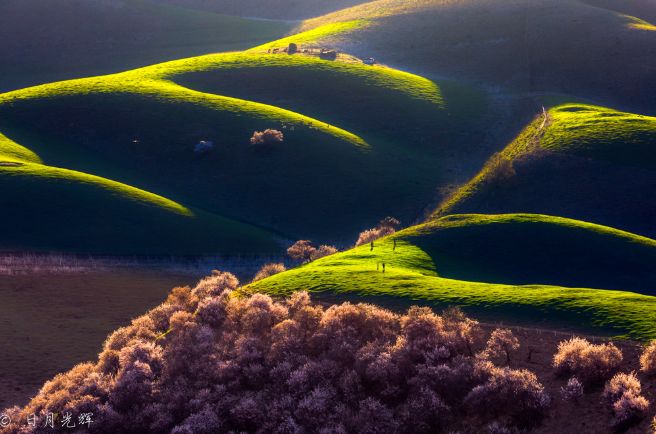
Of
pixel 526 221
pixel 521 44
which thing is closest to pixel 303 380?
pixel 526 221

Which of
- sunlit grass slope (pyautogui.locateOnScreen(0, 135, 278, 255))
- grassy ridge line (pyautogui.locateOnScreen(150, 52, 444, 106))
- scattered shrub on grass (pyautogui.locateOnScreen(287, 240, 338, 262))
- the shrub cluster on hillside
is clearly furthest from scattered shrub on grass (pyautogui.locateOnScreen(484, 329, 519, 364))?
grassy ridge line (pyautogui.locateOnScreen(150, 52, 444, 106))

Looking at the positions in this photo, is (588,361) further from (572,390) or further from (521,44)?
(521,44)

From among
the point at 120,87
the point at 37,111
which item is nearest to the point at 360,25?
the point at 120,87

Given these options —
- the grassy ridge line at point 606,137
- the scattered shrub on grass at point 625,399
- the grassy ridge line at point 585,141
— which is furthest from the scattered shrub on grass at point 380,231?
the scattered shrub on grass at point 625,399

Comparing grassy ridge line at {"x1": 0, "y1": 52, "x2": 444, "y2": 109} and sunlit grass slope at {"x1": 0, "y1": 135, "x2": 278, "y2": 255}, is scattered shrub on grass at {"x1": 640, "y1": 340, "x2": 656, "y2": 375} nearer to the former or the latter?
sunlit grass slope at {"x1": 0, "y1": 135, "x2": 278, "y2": 255}

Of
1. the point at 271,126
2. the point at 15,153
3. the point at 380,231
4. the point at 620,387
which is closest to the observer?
the point at 620,387

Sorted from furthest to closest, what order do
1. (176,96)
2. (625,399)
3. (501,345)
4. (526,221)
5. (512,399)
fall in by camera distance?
(176,96), (526,221), (501,345), (512,399), (625,399)
